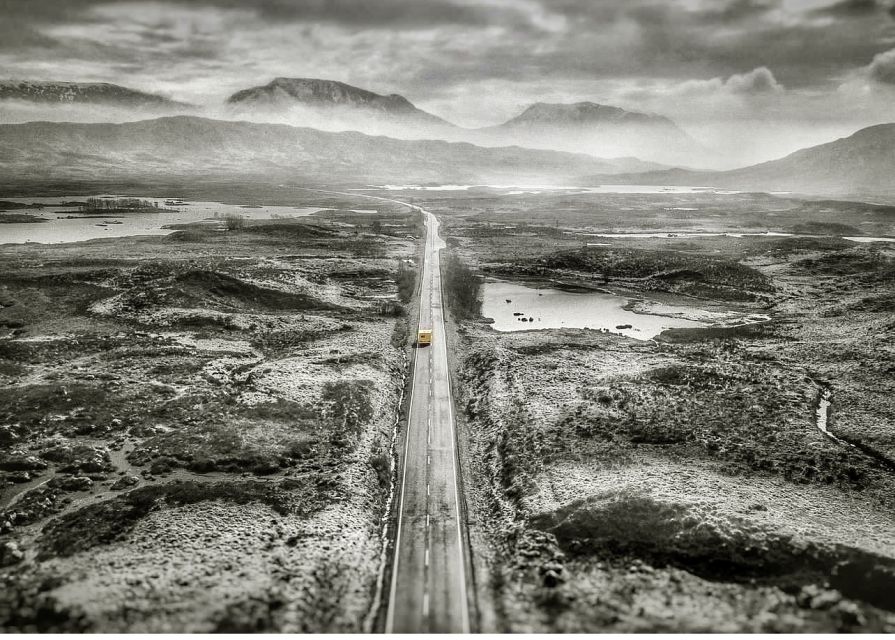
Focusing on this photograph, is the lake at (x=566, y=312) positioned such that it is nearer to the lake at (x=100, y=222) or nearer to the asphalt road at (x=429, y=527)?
the asphalt road at (x=429, y=527)

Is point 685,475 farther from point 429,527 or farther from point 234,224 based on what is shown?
point 234,224

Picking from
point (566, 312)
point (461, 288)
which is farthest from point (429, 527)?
point (461, 288)

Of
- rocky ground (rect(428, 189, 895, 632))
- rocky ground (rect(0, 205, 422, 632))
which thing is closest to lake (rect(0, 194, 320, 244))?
rocky ground (rect(0, 205, 422, 632))

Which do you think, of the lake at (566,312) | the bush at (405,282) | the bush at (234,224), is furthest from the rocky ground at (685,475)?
the bush at (234,224)

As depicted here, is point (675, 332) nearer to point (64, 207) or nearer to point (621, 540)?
point (621, 540)

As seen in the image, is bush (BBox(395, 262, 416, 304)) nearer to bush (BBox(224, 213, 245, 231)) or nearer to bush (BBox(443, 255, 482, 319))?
bush (BBox(443, 255, 482, 319))

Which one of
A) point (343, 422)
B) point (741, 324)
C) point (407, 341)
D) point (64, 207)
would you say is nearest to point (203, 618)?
point (343, 422)
